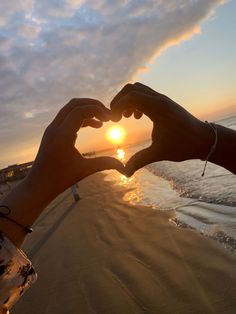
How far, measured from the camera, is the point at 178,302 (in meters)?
4.27

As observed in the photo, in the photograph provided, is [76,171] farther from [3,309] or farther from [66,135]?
[3,309]

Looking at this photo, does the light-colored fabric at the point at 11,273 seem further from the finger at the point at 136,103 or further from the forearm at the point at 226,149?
the forearm at the point at 226,149

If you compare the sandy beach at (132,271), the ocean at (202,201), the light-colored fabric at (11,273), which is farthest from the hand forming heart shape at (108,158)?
the ocean at (202,201)

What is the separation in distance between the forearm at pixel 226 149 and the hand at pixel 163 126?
6cm

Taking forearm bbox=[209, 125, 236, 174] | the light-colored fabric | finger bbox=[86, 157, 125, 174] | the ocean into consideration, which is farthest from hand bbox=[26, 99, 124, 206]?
the ocean

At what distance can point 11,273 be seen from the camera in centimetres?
156

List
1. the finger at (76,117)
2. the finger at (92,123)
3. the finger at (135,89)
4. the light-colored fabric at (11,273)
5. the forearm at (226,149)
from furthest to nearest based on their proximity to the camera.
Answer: the finger at (92,123) < the forearm at (226,149) < the finger at (135,89) < the finger at (76,117) < the light-colored fabric at (11,273)

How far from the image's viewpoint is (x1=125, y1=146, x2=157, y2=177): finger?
1802mm

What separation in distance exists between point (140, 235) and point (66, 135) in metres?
5.80

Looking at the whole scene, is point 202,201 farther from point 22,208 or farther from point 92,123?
point 22,208

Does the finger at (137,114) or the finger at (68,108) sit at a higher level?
the finger at (68,108)

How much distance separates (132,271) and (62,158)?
13.5 feet

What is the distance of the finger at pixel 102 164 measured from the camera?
176cm

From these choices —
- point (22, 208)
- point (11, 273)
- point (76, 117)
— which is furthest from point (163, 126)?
point (11, 273)
